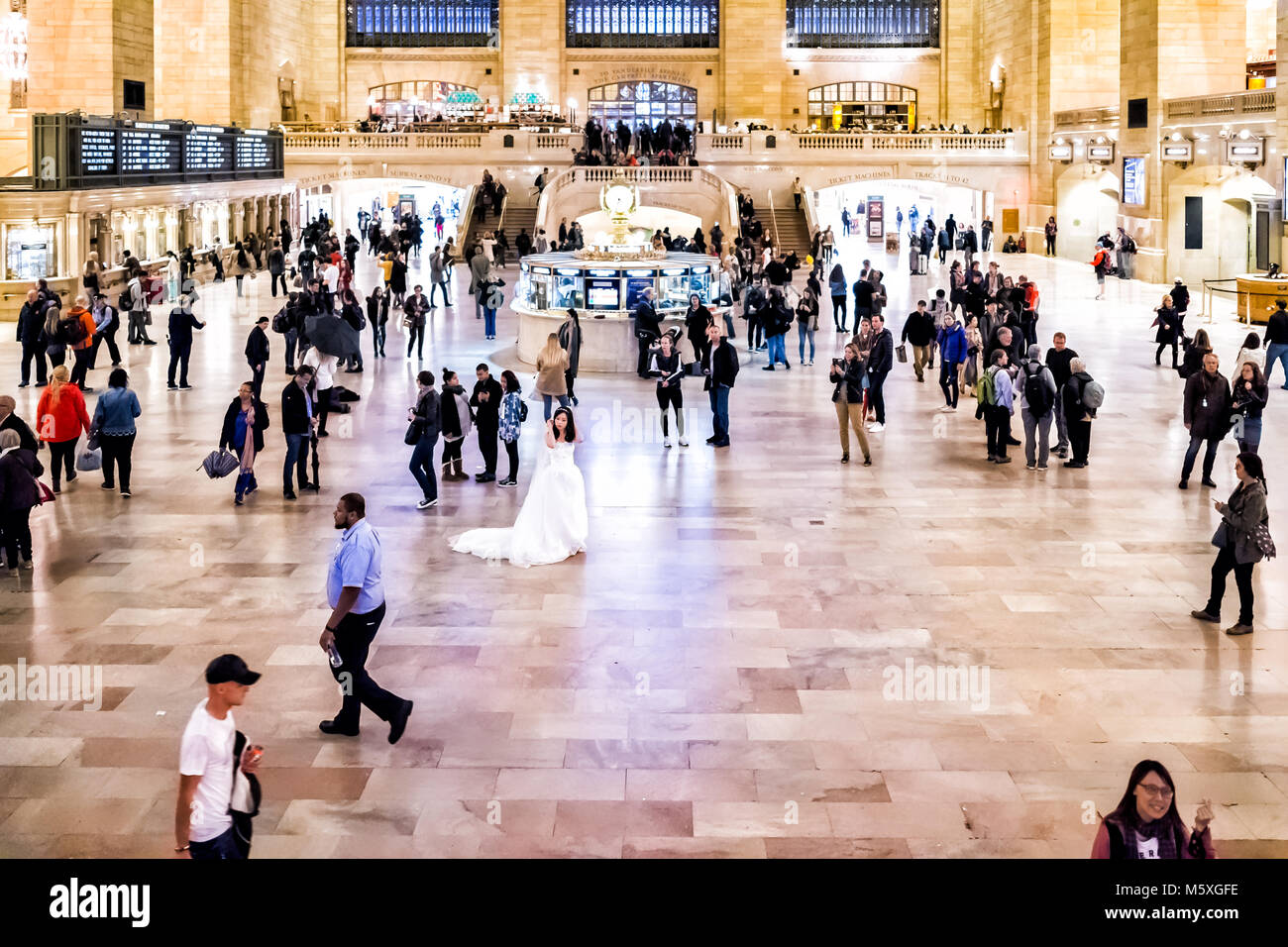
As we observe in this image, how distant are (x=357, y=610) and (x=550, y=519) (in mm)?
4006

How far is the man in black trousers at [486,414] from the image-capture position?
1455cm

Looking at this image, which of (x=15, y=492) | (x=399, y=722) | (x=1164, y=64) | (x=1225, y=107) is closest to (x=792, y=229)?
(x=1164, y=64)

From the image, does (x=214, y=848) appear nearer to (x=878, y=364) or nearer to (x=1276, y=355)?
(x=878, y=364)

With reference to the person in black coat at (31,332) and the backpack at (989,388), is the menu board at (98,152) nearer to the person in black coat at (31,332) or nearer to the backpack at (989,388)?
the person in black coat at (31,332)

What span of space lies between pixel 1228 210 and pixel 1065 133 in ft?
32.1

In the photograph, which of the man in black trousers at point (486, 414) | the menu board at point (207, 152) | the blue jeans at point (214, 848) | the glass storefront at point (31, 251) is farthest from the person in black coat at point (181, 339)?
→ the menu board at point (207, 152)

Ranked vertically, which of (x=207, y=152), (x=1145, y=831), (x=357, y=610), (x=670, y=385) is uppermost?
(x=207, y=152)

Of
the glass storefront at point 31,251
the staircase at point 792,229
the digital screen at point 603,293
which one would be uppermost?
the staircase at point 792,229

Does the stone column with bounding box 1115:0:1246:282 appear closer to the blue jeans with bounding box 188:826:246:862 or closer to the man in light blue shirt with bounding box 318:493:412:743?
the man in light blue shirt with bounding box 318:493:412:743

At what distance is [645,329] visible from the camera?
68.2ft

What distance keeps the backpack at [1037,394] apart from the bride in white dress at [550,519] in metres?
5.57

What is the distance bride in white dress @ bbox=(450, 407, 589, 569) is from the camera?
11.8m

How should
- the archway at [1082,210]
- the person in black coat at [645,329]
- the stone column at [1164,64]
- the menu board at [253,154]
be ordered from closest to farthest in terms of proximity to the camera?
the person in black coat at [645,329] < the stone column at [1164,64] < the menu board at [253,154] < the archway at [1082,210]
